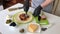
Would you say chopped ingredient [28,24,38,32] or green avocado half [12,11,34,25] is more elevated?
green avocado half [12,11,34,25]

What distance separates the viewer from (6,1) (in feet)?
7.57

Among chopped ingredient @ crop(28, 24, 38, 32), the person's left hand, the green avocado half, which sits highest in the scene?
the person's left hand

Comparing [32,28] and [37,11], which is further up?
[37,11]

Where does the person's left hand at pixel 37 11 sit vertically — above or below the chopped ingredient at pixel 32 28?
above

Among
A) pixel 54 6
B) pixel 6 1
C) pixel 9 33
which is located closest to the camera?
pixel 9 33

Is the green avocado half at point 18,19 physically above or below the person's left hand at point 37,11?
below

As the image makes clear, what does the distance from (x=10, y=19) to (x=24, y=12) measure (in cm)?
16

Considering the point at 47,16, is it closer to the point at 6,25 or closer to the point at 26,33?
the point at 26,33

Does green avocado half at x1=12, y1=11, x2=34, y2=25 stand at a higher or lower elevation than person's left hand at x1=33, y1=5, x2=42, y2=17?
lower

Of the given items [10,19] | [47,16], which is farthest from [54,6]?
[10,19]

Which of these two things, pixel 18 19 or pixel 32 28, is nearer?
pixel 32 28

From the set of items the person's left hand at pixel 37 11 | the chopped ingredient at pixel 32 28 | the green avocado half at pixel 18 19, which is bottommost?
the chopped ingredient at pixel 32 28

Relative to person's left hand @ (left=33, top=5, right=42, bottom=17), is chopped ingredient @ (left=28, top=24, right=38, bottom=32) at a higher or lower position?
lower

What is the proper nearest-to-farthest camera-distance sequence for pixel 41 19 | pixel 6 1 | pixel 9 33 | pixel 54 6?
pixel 9 33 < pixel 41 19 < pixel 54 6 < pixel 6 1
